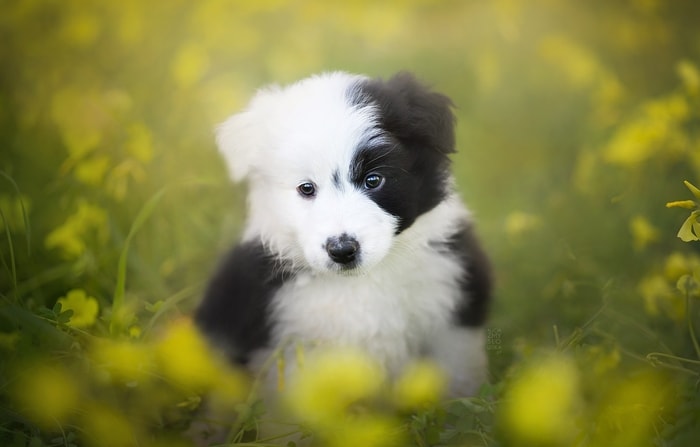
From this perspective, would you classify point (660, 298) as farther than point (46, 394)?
Yes

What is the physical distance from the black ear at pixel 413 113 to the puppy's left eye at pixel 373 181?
17 cm

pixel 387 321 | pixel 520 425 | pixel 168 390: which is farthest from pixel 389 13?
pixel 520 425

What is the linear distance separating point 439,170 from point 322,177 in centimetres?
51

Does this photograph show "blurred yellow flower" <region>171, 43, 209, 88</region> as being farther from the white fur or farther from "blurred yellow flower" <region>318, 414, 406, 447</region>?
"blurred yellow flower" <region>318, 414, 406, 447</region>

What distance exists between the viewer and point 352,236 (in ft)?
7.91

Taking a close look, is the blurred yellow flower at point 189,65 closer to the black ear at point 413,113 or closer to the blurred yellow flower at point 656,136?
the black ear at point 413,113

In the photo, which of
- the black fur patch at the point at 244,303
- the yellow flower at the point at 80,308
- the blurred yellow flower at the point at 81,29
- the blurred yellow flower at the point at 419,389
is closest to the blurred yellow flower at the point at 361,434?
the blurred yellow flower at the point at 419,389

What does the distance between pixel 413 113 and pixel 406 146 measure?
0.12 metres

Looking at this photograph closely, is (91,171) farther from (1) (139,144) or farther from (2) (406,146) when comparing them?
(2) (406,146)

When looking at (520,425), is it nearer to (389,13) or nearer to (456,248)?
(456,248)

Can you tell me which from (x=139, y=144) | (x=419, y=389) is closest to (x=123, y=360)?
(x=419, y=389)

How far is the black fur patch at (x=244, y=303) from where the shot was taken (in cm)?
283

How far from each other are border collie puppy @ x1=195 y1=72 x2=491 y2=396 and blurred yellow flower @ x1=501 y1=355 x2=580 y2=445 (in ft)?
2.30

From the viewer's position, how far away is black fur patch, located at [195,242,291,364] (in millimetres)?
2826
